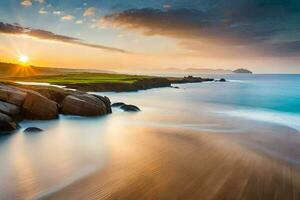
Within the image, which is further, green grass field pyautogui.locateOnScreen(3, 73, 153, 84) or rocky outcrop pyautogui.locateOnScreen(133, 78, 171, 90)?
rocky outcrop pyautogui.locateOnScreen(133, 78, 171, 90)

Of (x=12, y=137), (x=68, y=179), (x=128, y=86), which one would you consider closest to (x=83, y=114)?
(x=12, y=137)

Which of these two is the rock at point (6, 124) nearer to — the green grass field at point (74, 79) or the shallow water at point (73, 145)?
the shallow water at point (73, 145)

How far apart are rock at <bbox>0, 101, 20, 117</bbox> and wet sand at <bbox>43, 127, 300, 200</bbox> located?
28.3 ft

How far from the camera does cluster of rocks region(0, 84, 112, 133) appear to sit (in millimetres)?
21620

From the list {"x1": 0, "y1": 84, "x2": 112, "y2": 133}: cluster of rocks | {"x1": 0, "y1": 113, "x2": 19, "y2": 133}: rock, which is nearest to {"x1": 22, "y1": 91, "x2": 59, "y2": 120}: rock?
{"x1": 0, "y1": 84, "x2": 112, "y2": 133}: cluster of rocks

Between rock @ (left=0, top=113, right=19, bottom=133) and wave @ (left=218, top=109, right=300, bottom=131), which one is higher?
rock @ (left=0, top=113, right=19, bottom=133)

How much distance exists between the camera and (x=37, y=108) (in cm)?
2422

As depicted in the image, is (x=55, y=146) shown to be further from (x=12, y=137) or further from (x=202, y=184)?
(x=202, y=184)

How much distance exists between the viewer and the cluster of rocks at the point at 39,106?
21620 mm

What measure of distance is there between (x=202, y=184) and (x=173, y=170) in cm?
184

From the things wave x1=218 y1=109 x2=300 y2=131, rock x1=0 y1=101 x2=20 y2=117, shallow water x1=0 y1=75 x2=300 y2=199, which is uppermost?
rock x1=0 y1=101 x2=20 y2=117

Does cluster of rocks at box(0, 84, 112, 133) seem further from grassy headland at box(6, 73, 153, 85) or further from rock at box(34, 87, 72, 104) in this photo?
grassy headland at box(6, 73, 153, 85)

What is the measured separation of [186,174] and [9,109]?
15513mm

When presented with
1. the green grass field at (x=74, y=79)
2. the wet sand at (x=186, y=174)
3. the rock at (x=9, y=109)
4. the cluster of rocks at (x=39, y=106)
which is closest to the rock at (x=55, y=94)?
the cluster of rocks at (x=39, y=106)
